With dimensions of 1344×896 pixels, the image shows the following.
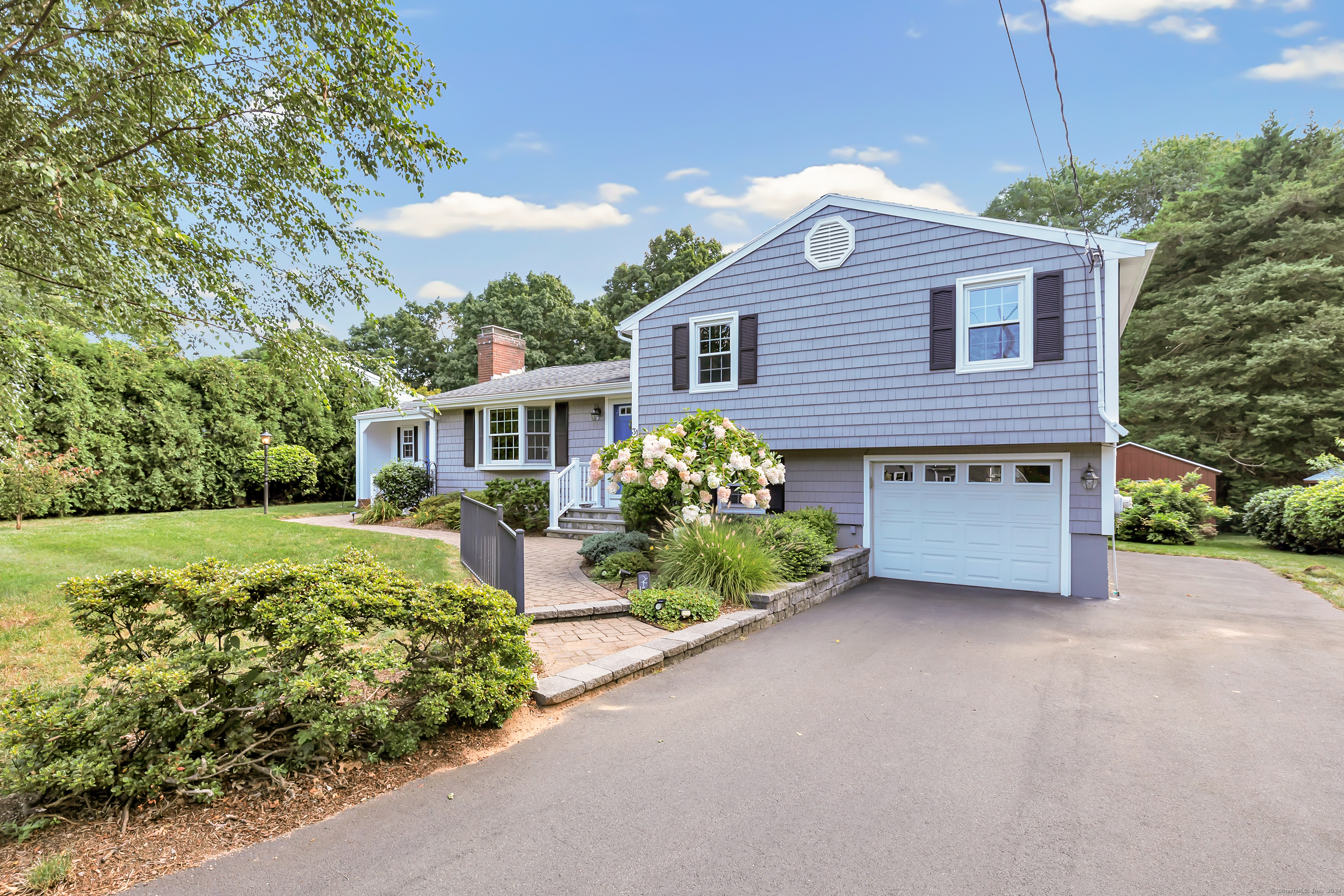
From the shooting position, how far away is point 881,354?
8.76 metres

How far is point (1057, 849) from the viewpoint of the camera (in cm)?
259

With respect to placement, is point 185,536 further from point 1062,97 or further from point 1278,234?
point 1278,234

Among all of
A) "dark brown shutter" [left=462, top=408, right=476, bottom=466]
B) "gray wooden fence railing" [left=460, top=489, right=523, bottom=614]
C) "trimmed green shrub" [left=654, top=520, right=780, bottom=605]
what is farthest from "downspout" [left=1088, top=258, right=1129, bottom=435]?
"dark brown shutter" [left=462, top=408, right=476, bottom=466]

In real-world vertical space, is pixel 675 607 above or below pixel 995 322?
below

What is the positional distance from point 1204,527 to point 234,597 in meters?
18.9

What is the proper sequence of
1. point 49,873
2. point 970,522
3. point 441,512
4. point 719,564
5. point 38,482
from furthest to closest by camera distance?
A: point 441,512, point 38,482, point 970,522, point 719,564, point 49,873

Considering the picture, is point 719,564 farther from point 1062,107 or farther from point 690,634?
point 1062,107

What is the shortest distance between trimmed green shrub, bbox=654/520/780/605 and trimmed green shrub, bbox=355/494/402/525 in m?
9.66

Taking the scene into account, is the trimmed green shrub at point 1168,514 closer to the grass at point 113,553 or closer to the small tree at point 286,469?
the grass at point 113,553

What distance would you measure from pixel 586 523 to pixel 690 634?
6493 millimetres

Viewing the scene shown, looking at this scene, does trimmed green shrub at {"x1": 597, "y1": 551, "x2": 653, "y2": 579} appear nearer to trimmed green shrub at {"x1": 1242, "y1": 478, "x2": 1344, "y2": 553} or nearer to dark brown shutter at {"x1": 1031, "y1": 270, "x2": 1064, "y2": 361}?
dark brown shutter at {"x1": 1031, "y1": 270, "x2": 1064, "y2": 361}

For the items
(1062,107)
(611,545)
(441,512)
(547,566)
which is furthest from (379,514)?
(1062,107)

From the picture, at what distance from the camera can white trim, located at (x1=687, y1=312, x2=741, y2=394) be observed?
9992mm

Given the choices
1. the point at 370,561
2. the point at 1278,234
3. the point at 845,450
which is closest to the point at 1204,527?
the point at 1278,234
